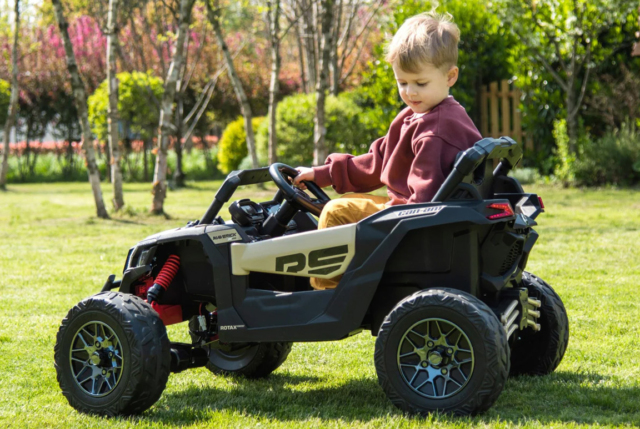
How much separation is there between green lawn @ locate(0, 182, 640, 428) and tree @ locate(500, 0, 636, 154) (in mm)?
7232

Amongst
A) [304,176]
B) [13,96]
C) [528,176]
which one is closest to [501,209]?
[304,176]

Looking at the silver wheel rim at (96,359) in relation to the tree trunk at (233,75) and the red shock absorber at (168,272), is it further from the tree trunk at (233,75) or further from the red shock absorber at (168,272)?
the tree trunk at (233,75)

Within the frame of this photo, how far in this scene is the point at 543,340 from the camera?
14.3ft

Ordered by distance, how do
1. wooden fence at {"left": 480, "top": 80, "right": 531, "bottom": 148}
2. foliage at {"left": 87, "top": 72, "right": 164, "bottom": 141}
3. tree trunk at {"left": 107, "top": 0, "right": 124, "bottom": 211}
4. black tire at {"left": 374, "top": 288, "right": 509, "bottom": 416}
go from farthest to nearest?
1. foliage at {"left": 87, "top": 72, "right": 164, "bottom": 141}
2. wooden fence at {"left": 480, "top": 80, "right": 531, "bottom": 148}
3. tree trunk at {"left": 107, "top": 0, "right": 124, "bottom": 211}
4. black tire at {"left": 374, "top": 288, "right": 509, "bottom": 416}

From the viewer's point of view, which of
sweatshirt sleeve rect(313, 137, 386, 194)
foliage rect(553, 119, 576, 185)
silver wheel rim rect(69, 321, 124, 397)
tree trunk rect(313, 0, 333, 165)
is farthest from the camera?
foliage rect(553, 119, 576, 185)

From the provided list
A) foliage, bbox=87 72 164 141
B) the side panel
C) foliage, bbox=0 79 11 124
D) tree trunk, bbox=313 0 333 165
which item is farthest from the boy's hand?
foliage, bbox=0 79 11 124

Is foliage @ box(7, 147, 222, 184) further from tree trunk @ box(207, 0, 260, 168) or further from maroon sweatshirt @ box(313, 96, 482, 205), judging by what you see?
maroon sweatshirt @ box(313, 96, 482, 205)

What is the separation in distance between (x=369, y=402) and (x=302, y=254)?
783mm

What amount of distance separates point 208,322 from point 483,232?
57.6 inches

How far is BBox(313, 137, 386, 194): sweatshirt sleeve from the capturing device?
4180mm

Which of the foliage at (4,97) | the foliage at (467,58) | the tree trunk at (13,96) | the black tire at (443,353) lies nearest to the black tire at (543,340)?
the black tire at (443,353)

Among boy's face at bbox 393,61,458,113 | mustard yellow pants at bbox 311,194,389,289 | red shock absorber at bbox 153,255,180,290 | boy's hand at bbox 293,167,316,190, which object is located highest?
boy's face at bbox 393,61,458,113

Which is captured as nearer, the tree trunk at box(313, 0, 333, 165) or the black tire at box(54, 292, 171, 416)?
the black tire at box(54, 292, 171, 416)

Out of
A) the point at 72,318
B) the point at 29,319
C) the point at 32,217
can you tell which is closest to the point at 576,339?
the point at 72,318
